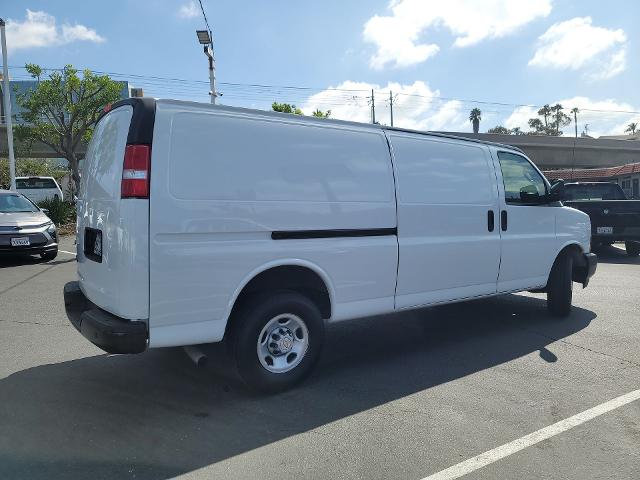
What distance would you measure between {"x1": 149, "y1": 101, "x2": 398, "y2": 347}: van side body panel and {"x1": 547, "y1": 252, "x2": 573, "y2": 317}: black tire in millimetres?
2936

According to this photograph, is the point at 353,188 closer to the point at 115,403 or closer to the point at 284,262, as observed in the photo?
the point at 284,262

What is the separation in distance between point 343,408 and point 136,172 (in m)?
2.20

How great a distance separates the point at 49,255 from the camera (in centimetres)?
1141

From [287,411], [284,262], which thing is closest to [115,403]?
[287,411]

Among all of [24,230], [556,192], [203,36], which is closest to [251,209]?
[556,192]

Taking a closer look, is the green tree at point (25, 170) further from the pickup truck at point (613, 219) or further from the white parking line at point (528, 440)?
the white parking line at point (528, 440)

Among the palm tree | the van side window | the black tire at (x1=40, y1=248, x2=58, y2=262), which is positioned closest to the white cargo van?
the van side window

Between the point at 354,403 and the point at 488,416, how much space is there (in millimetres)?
959

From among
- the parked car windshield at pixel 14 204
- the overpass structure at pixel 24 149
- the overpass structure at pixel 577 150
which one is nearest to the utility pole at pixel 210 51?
the parked car windshield at pixel 14 204

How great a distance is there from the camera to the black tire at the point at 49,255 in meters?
11.3

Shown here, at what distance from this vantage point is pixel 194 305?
11.9 feet

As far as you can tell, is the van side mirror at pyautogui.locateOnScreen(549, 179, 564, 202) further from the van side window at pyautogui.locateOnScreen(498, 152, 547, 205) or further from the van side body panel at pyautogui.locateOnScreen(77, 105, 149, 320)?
the van side body panel at pyautogui.locateOnScreen(77, 105, 149, 320)

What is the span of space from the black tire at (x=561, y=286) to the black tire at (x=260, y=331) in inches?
144

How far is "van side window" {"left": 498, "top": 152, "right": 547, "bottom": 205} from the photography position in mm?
5859
